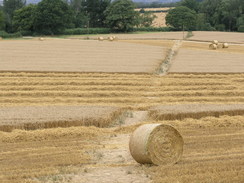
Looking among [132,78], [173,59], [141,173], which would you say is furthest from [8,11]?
[141,173]

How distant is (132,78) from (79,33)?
8792cm

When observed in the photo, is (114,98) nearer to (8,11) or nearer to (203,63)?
(203,63)

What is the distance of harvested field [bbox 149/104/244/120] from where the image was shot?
2591cm

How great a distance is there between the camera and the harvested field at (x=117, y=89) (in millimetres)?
31519

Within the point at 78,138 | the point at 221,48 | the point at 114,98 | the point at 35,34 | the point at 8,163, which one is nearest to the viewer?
the point at 8,163

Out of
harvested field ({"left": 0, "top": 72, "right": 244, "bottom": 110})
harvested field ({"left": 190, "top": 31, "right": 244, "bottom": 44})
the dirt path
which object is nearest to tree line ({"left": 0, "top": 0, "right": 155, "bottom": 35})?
harvested field ({"left": 190, "top": 31, "right": 244, "bottom": 44})

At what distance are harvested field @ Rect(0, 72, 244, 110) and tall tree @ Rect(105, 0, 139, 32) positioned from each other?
88846 millimetres

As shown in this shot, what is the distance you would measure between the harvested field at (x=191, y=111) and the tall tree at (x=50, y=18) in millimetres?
95676

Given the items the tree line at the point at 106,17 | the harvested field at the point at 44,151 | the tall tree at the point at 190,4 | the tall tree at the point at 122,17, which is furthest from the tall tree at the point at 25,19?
the harvested field at the point at 44,151

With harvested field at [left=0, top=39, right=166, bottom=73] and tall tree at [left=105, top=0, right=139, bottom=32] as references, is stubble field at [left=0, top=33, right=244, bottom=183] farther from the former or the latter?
tall tree at [left=105, top=0, right=139, bottom=32]

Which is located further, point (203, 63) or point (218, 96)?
point (203, 63)

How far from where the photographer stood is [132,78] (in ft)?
131

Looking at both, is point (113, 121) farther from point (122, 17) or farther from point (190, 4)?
point (190, 4)

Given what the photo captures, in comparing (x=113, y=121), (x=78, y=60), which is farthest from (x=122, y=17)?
(x=113, y=121)
